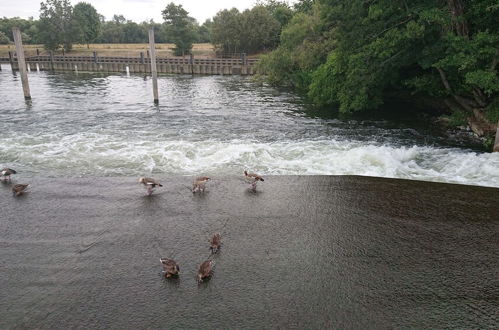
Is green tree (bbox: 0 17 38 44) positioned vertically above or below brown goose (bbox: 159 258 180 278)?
above

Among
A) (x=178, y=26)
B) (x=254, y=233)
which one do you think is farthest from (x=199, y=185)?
(x=178, y=26)

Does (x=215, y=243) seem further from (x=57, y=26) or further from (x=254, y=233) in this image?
(x=57, y=26)

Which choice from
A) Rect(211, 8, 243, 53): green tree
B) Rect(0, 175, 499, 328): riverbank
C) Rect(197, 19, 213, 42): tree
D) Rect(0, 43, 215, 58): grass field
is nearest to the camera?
Rect(0, 175, 499, 328): riverbank

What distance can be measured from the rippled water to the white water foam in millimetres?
35

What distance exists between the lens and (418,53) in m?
18.2

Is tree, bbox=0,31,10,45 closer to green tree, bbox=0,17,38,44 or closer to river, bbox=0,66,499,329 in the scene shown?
green tree, bbox=0,17,38,44

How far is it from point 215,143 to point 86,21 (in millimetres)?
81740

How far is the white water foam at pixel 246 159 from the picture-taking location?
41.1 ft

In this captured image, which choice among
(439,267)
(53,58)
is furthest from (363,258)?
(53,58)

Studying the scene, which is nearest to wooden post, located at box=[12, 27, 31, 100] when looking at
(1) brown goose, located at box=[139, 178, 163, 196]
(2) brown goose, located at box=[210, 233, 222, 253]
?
(1) brown goose, located at box=[139, 178, 163, 196]

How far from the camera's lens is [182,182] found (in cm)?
1134

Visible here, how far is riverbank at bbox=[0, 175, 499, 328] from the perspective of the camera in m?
5.86

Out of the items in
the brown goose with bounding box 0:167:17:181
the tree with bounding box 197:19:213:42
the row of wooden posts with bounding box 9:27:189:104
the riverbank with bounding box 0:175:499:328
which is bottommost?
the riverbank with bounding box 0:175:499:328

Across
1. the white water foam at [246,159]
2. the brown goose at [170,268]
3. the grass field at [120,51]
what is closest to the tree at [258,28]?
the grass field at [120,51]
